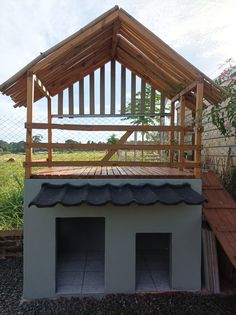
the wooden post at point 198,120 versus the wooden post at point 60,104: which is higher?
the wooden post at point 60,104

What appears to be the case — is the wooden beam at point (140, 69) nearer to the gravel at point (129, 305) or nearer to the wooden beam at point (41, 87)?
the wooden beam at point (41, 87)

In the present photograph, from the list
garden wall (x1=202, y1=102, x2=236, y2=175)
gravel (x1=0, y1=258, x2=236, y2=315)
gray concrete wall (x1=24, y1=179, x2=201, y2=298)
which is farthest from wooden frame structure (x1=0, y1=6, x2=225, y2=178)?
gravel (x1=0, y1=258, x2=236, y2=315)

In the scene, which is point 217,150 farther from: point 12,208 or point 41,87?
point 12,208

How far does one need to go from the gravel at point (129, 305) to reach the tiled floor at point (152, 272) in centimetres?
21

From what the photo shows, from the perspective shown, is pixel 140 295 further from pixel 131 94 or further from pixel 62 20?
pixel 62 20

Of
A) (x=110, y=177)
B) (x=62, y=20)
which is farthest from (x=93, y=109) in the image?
(x=110, y=177)

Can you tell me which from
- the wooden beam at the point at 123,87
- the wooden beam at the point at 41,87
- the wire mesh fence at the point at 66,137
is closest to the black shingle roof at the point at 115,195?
the wire mesh fence at the point at 66,137

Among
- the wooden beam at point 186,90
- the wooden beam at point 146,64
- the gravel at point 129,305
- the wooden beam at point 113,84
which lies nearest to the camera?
the gravel at point 129,305

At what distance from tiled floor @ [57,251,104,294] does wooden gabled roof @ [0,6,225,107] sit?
301 centimetres

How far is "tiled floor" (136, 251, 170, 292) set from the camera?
4.10m

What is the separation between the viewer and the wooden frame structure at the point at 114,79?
3.82m

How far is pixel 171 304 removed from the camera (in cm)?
363

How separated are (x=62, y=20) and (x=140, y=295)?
513 centimetres

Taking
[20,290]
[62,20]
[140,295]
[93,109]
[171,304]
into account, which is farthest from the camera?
[93,109]
